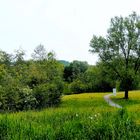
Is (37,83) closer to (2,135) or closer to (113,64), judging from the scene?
(113,64)

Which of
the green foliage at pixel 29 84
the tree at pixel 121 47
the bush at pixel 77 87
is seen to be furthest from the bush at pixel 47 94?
the bush at pixel 77 87

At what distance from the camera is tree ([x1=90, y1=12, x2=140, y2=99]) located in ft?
160

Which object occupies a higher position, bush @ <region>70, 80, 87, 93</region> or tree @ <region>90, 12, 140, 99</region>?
tree @ <region>90, 12, 140, 99</region>

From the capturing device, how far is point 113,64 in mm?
48594

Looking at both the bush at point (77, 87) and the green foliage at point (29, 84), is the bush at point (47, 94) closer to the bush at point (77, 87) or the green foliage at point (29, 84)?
the green foliage at point (29, 84)

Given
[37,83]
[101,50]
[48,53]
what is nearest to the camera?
[37,83]

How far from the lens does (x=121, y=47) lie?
1939 inches

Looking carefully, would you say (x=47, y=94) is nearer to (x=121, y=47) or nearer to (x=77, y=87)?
(x=121, y=47)

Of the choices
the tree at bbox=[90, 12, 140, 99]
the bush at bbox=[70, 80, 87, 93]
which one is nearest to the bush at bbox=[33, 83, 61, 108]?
the tree at bbox=[90, 12, 140, 99]

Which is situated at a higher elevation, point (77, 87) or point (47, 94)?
point (77, 87)

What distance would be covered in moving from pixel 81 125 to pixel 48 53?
141ft

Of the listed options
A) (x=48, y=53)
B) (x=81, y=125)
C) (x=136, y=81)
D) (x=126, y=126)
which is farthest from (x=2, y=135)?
(x=48, y=53)

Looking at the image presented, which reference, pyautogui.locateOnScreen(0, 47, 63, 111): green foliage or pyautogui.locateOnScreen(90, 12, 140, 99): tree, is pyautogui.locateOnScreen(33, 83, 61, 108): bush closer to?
pyautogui.locateOnScreen(0, 47, 63, 111): green foliage

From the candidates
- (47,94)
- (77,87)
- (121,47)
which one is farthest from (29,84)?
(77,87)
